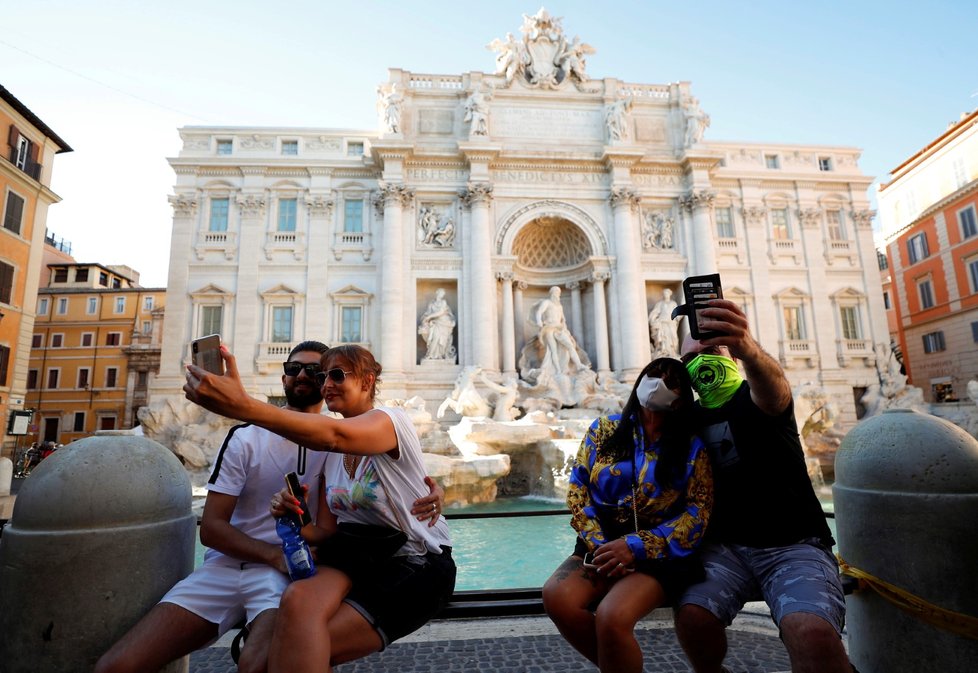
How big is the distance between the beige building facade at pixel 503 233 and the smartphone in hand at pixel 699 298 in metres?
15.2

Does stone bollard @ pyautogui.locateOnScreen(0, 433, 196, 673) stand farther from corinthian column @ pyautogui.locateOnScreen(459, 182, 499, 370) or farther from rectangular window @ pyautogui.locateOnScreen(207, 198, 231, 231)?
rectangular window @ pyautogui.locateOnScreen(207, 198, 231, 231)

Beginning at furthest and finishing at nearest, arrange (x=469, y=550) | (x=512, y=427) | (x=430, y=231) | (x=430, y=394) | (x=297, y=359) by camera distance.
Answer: (x=430, y=231)
(x=430, y=394)
(x=512, y=427)
(x=469, y=550)
(x=297, y=359)

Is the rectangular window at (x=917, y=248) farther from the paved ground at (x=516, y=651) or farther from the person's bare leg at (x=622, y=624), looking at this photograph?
the person's bare leg at (x=622, y=624)

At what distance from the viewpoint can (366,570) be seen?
2.13m

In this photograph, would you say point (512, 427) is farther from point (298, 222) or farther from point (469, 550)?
point (298, 222)

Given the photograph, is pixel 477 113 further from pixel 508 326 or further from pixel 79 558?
pixel 79 558

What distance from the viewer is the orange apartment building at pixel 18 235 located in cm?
1587

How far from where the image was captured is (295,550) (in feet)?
6.84

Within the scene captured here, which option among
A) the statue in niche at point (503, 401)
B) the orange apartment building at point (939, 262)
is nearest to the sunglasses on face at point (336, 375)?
the statue in niche at point (503, 401)

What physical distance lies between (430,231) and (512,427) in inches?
384

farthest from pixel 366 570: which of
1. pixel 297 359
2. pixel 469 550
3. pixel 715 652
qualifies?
pixel 469 550

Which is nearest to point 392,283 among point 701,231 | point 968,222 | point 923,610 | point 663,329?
point 663,329

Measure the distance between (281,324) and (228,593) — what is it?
708 inches

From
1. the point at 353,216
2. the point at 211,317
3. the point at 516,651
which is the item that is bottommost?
the point at 516,651
